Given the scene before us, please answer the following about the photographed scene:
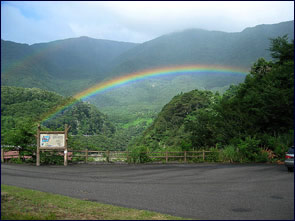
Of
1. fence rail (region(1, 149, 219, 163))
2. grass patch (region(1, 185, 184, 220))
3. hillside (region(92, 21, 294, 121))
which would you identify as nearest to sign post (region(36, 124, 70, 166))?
fence rail (region(1, 149, 219, 163))

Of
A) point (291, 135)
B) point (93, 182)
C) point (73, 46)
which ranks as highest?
point (73, 46)

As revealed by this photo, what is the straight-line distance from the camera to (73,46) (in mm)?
65375

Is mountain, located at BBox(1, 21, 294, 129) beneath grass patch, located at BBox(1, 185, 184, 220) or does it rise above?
above

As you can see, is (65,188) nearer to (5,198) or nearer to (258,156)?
(5,198)

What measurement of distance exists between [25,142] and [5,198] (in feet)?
43.0

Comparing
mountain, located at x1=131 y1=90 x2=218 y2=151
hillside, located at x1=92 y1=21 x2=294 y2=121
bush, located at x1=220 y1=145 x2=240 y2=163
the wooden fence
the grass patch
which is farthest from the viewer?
hillside, located at x1=92 y1=21 x2=294 y2=121

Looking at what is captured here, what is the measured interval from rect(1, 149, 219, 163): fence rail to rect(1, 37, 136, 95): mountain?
129 feet

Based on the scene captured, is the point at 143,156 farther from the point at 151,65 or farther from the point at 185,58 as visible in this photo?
the point at 151,65

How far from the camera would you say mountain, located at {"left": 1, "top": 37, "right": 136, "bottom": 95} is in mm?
64375

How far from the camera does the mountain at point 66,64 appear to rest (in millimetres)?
64375

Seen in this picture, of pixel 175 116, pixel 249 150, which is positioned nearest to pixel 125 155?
pixel 249 150

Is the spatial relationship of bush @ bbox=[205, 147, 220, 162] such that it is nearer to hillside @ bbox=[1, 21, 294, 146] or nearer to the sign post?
the sign post

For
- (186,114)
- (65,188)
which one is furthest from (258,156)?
(186,114)

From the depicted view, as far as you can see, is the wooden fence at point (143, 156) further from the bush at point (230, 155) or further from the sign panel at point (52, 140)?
the sign panel at point (52, 140)
